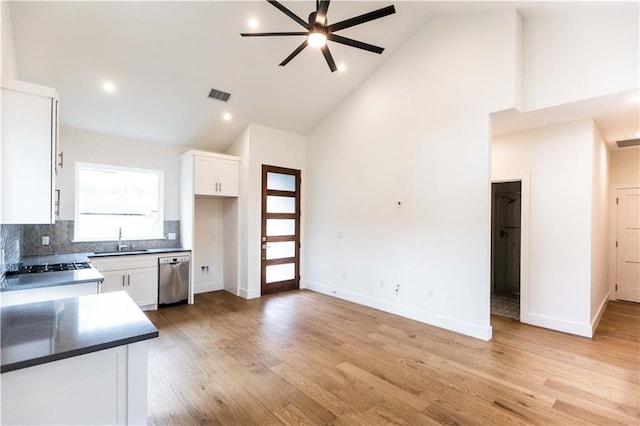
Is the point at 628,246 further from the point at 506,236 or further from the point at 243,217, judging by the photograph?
the point at 243,217

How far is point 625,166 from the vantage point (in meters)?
5.66

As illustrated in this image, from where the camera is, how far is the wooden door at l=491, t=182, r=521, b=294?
6.39m

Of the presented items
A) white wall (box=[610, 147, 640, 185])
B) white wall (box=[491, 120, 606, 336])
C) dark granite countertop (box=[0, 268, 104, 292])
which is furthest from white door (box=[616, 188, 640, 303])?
dark granite countertop (box=[0, 268, 104, 292])

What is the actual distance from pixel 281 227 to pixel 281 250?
0.46 metres

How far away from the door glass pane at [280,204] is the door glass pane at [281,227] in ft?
0.66

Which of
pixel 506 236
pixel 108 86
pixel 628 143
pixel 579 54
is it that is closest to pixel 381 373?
pixel 579 54

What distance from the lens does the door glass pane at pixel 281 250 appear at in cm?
598

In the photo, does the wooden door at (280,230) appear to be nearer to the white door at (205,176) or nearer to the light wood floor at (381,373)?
the white door at (205,176)

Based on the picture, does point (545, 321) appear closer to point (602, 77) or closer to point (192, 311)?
point (602, 77)

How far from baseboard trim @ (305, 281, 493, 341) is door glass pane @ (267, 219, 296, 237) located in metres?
1.28

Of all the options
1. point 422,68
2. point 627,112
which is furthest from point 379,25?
point 627,112

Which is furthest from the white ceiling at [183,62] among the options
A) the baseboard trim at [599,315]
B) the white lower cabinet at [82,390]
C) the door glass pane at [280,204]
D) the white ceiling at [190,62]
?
the baseboard trim at [599,315]

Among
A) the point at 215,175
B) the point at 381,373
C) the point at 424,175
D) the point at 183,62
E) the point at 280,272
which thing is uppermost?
the point at 183,62

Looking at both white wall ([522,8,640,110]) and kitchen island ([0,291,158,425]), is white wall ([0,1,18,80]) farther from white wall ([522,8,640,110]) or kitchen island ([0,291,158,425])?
white wall ([522,8,640,110])
